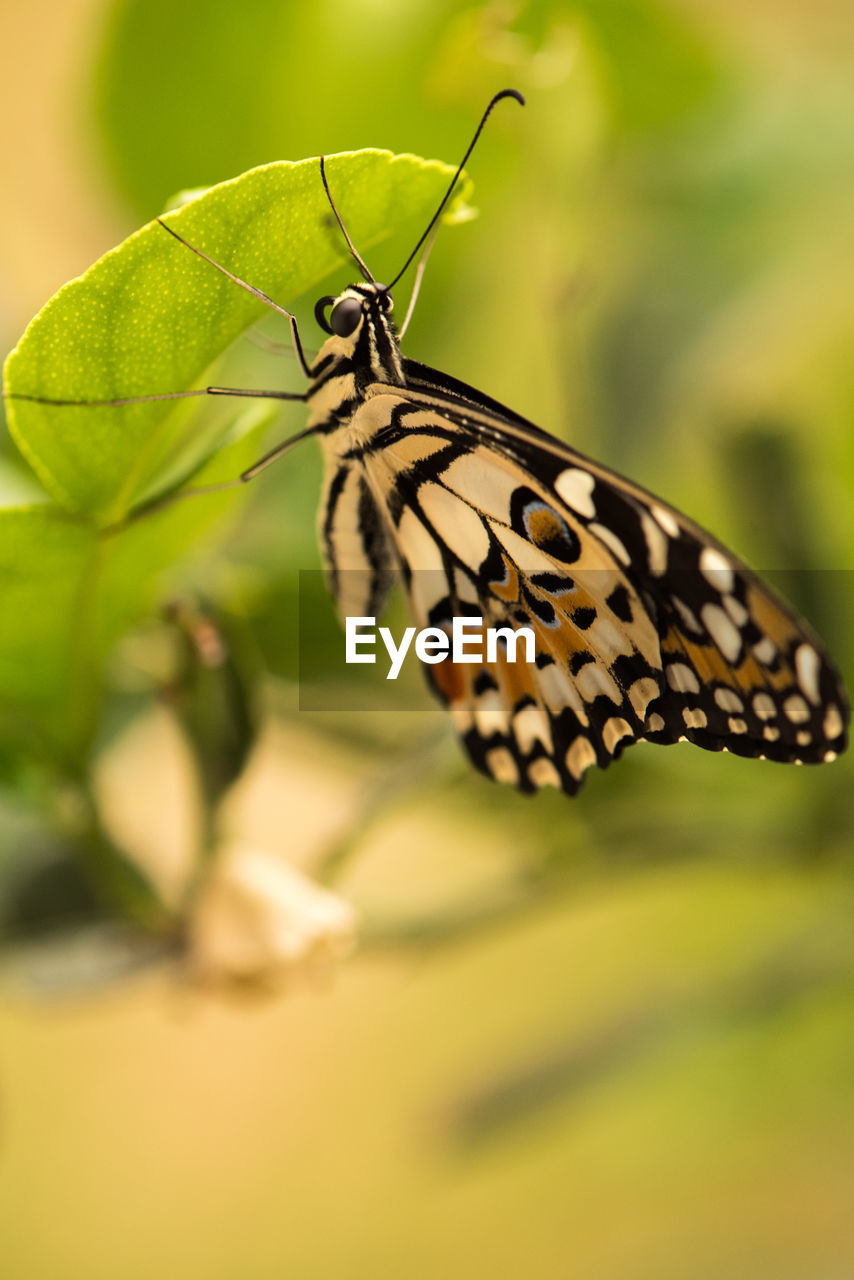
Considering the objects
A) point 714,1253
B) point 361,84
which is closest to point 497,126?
point 361,84

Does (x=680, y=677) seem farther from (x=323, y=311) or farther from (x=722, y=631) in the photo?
(x=323, y=311)

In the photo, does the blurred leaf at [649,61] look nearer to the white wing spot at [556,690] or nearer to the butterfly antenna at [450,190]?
the butterfly antenna at [450,190]

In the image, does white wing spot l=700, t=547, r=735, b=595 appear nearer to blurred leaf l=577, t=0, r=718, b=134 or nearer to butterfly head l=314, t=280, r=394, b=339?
butterfly head l=314, t=280, r=394, b=339

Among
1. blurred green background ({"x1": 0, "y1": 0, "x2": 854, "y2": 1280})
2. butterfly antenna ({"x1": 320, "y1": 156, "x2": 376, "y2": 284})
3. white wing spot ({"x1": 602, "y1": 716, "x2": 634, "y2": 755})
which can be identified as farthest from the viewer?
blurred green background ({"x1": 0, "y1": 0, "x2": 854, "y2": 1280})

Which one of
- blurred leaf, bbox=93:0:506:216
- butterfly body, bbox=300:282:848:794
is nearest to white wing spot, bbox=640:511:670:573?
butterfly body, bbox=300:282:848:794

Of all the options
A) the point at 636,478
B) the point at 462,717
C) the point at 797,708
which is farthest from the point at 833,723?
the point at 636,478

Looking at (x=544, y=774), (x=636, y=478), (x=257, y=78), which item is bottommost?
(x=544, y=774)

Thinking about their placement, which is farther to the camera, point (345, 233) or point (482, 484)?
point (482, 484)
